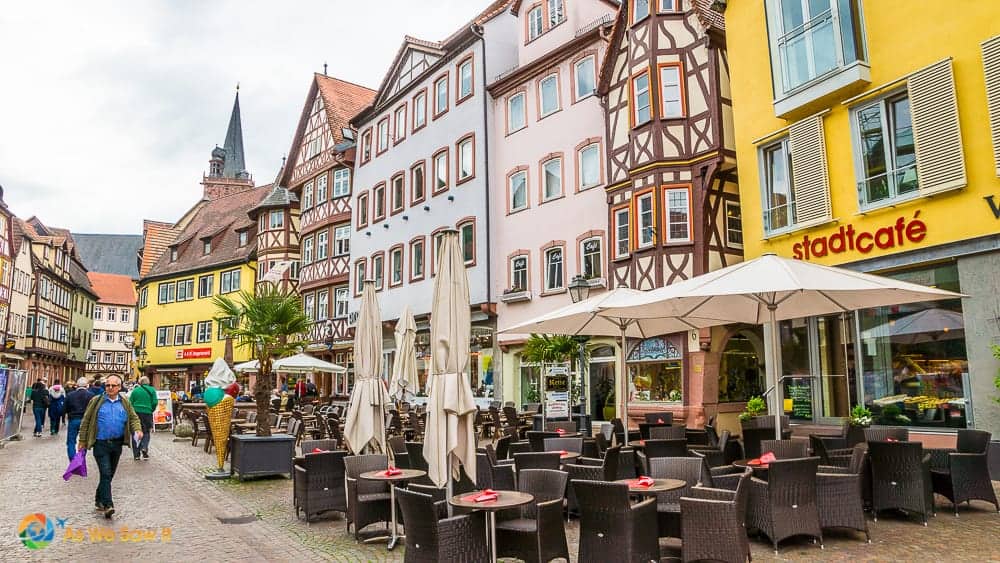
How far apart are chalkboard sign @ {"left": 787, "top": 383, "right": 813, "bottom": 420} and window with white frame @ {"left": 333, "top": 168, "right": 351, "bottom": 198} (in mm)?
25583

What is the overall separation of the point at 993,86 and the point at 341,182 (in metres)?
29.7

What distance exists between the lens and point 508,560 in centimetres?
738

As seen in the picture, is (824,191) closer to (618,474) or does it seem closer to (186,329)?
(618,474)

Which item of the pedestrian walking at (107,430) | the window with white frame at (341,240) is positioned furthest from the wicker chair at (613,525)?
the window with white frame at (341,240)

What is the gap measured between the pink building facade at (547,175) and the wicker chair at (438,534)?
1534 cm

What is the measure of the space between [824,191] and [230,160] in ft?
252

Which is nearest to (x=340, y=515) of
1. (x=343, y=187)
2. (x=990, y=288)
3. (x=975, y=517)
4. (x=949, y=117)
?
(x=975, y=517)

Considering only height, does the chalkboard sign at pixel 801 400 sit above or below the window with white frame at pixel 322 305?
below

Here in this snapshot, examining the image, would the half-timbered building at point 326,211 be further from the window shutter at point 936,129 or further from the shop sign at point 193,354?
the window shutter at point 936,129

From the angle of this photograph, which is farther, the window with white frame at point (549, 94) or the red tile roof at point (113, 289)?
the red tile roof at point (113, 289)

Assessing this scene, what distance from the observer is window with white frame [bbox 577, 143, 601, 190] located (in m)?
22.3

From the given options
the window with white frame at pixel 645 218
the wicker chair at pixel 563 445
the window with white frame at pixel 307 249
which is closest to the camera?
the wicker chair at pixel 563 445

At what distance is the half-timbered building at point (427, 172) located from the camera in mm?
26656

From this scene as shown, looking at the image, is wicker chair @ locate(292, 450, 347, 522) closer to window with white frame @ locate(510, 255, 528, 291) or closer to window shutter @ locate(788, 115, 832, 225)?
window shutter @ locate(788, 115, 832, 225)
